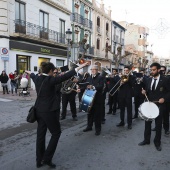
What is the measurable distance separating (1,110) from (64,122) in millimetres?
3746

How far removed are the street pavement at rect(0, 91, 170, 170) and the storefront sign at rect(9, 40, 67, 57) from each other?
11.2 metres

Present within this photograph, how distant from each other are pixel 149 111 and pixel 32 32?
53.2ft

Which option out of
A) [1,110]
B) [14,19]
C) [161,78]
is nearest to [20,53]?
[14,19]

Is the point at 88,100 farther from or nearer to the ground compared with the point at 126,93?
nearer to the ground

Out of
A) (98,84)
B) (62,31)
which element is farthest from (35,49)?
(98,84)

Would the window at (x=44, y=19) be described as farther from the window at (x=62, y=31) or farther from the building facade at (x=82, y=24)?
the building facade at (x=82, y=24)

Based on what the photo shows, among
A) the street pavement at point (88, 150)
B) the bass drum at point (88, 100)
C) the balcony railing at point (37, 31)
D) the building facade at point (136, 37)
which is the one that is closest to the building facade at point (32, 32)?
the balcony railing at point (37, 31)

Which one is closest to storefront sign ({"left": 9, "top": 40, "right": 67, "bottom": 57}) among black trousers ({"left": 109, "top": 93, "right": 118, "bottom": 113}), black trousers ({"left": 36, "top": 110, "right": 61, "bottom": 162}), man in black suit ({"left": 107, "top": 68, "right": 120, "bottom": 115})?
man in black suit ({"left": 107, "top": 68, "right": 120, "bottom": 115})

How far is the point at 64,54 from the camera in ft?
79.3

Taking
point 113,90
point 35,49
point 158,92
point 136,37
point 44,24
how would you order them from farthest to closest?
point 136,37, point 44,24, point 35,49, point 113,90, point 158,92

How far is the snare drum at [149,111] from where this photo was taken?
197 inches

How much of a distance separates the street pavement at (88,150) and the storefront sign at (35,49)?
1118 cm

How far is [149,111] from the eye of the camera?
16.6 ft

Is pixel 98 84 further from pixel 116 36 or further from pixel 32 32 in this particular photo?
pixel 116 36
